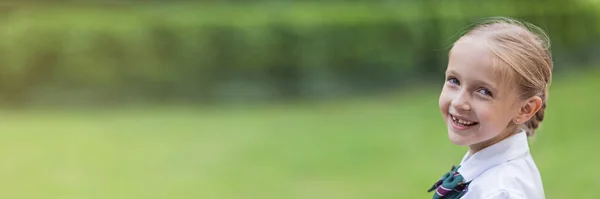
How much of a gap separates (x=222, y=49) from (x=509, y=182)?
2.92 metres

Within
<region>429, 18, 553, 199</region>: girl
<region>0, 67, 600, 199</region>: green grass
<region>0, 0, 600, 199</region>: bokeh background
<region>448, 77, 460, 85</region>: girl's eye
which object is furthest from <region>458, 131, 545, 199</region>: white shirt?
<region>0, 0, 600, 199</region>: bokeh background

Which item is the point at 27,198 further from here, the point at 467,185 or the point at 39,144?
the point at 467,185

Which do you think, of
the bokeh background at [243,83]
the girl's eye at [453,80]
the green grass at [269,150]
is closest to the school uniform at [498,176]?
the girl's eye at [453,80]

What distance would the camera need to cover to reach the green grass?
2789 millimetres

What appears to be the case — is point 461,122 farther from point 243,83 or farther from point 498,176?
point 243,83

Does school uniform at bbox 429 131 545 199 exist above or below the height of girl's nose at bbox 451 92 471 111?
below

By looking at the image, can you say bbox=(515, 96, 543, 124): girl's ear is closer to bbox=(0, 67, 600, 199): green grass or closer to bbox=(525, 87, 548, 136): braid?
bbox=(525, 87, 548, 136): braid

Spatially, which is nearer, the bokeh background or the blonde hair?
the blonde hair

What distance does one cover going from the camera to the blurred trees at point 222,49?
378cm

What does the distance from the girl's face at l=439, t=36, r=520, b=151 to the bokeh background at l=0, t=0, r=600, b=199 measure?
6.11ft

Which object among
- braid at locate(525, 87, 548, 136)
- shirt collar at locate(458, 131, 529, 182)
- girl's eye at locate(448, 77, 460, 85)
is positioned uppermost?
girl's eye at locate(448, 77, 460, 85)

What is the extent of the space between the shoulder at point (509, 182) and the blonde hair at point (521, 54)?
0.11 metres

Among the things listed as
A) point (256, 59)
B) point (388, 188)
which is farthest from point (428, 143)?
point (256, 59)

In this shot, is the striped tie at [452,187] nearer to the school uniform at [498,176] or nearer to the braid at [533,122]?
the school uniform at [498,176]
